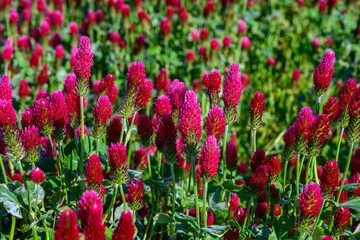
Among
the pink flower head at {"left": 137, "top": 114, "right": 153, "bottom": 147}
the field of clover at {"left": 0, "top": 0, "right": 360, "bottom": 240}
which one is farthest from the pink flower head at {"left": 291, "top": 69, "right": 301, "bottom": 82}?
the pink flower head at {"left": 137, "top": 114, "right": 153, "bottom": 147}

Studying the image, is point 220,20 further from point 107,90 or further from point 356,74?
point 107,90

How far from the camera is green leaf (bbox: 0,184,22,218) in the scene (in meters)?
1.82

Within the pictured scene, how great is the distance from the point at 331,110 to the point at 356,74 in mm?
2897

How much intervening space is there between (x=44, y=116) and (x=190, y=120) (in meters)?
0.66

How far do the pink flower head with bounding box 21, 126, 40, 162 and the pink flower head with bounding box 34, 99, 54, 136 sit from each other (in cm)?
4

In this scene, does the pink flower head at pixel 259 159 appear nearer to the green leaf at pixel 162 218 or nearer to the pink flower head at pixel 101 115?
the green leaf at pixel 162 218

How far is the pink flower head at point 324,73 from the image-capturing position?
6.48ft

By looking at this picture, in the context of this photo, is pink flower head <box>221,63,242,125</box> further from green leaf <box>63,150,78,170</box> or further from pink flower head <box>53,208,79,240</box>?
pink flower head <box>53,208,79,240</box>

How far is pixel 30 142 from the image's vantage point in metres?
1.78

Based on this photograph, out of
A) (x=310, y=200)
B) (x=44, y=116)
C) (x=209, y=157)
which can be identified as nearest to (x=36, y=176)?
(x=44, y=116)

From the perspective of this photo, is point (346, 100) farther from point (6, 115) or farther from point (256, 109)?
point (6, 115)

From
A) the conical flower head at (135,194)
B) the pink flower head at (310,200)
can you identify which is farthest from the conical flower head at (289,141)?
the conical flower head at (135,194)

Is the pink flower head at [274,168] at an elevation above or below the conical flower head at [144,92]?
below

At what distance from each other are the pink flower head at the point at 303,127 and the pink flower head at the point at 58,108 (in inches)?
41.6
